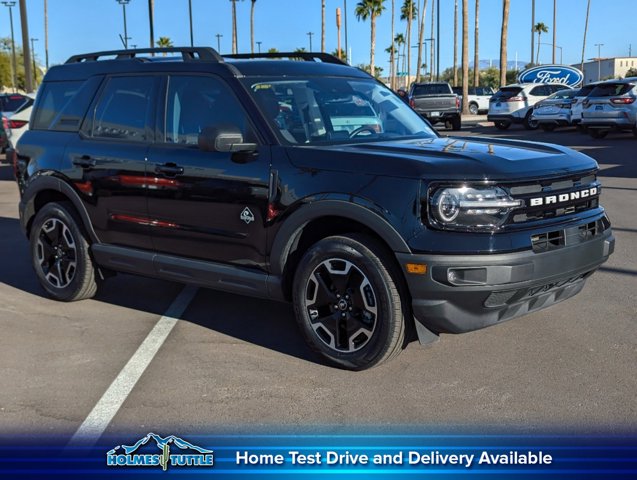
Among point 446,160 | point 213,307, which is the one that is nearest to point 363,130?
point 446,160

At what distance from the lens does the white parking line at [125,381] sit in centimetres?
387

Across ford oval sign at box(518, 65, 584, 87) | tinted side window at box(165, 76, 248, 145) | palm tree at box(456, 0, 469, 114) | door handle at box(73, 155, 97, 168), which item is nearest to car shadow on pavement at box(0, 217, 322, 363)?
door handle at box(73, 155, 97, 168)

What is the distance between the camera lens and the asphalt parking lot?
4.01 metres

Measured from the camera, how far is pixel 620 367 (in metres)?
4.63

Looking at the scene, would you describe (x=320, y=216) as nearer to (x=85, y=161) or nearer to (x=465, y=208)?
(x=465, y=208)

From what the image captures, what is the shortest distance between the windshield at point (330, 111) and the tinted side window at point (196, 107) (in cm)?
19

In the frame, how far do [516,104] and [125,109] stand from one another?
24912 mm

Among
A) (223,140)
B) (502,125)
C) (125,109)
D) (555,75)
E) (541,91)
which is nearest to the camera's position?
(223,140)

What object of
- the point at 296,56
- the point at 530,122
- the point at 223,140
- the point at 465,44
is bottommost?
the point at 530,122

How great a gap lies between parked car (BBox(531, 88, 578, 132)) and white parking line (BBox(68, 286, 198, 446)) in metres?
22.7

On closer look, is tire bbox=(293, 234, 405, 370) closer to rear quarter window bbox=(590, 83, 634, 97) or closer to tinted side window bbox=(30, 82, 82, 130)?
tinted side window bbox=(30, 82, 82, 130)

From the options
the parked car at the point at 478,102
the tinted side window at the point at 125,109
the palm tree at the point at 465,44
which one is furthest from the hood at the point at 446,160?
the parked car at the point at 478,102

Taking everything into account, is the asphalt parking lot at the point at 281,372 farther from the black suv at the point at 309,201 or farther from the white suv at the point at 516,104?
the white suv at the point at 516,104

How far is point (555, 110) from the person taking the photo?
26.6 metres
